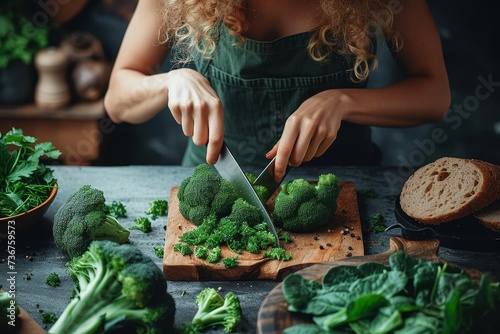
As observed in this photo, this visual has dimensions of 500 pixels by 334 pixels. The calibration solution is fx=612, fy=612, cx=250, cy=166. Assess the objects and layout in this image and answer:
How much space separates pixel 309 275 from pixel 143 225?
57cm

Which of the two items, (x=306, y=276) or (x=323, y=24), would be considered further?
(x=323, y=24)

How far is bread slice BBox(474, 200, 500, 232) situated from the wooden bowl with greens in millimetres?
1140

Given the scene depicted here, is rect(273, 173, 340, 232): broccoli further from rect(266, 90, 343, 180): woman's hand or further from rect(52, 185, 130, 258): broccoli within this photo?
rect(52, 185, 130, 258): broccoli

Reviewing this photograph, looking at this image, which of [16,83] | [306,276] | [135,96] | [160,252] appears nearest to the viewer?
[306,276]

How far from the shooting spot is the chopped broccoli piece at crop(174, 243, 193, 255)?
155 centimetres

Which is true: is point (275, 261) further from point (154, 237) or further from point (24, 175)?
point (24, 175)

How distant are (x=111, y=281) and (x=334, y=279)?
0.47m

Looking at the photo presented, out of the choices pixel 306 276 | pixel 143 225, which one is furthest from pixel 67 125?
pixel 306 276

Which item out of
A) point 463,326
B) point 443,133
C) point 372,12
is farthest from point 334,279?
point 443,133

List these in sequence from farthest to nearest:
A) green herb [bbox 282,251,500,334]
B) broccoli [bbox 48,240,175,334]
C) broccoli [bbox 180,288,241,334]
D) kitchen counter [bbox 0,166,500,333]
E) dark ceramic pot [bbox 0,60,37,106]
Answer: dark ceramic pot [bbox 0,60,37,106], kitchen counter [bbox 0,166,500,333], broccoli [bbox 180,288,241,334], broccoli [bbox 48,240,175,334], green herb [bbox 282,251,500,334]

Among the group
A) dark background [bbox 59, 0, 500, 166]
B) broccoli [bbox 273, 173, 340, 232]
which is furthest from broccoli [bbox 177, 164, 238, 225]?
dark background [bbox 59, 0, 500, 166]

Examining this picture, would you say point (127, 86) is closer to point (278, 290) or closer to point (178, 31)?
point (178, 31)

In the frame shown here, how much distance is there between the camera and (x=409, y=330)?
3.65ft

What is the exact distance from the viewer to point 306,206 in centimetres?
165
